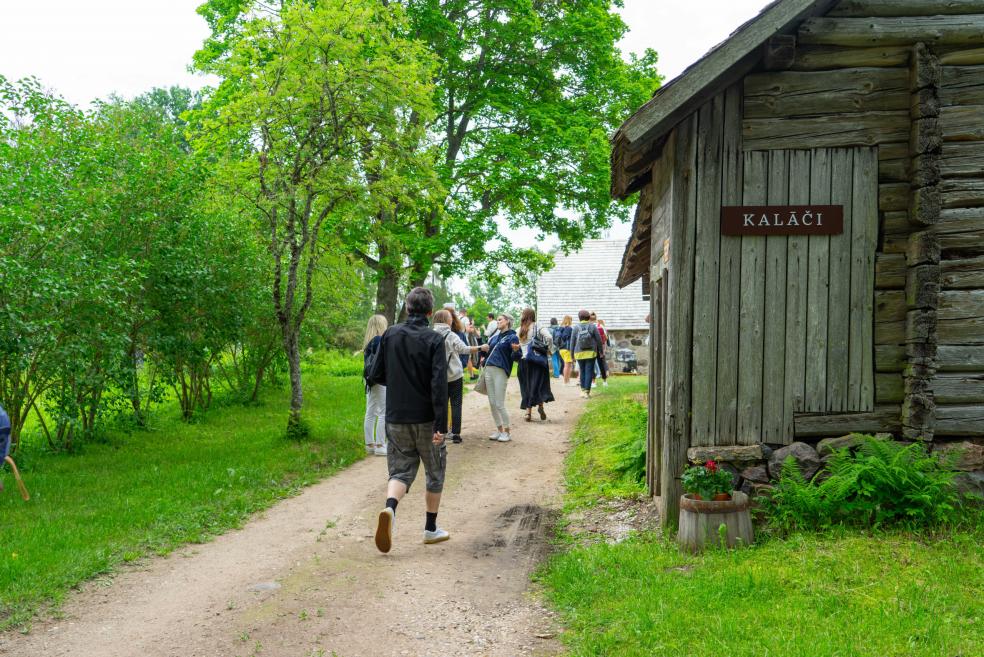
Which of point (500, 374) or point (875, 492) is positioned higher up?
point (500, 374)

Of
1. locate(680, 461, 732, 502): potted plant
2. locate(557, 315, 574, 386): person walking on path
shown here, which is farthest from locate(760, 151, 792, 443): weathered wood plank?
locate(557, 315, 574, 386): person walking on path

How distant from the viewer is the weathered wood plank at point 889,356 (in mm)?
6660

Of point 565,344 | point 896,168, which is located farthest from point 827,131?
point 565,344

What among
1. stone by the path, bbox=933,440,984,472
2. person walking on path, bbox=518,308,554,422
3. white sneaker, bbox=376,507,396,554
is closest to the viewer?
white sneaker, bbox=376,507,396,554

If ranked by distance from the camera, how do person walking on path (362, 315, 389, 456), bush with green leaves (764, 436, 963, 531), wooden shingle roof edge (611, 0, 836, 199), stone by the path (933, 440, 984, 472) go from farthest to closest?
1. person walking on path (362, 315, 389, 456)
2. stone by the path (933, 440, 984, 472)
3. wooden shingle roof edge (611, 0, 836, 199)
4. bush with green leaves (764, 436, 963, 531)

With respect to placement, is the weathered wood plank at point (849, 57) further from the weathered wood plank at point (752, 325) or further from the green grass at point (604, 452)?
the green grass at point (604, 452)

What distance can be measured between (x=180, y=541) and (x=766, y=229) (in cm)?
576

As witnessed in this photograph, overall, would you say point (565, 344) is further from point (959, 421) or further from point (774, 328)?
point (959, 421)

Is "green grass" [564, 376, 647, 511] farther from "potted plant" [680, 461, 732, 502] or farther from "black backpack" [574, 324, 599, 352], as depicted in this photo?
"black backpack" [574, 324, 599, 352]

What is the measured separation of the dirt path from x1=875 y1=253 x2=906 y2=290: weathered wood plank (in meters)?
3.70

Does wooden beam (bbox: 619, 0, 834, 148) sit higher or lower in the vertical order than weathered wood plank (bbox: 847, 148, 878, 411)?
higher

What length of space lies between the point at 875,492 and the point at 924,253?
197 cm

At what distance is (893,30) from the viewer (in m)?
6.55

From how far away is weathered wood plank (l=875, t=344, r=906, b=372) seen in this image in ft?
21.9
